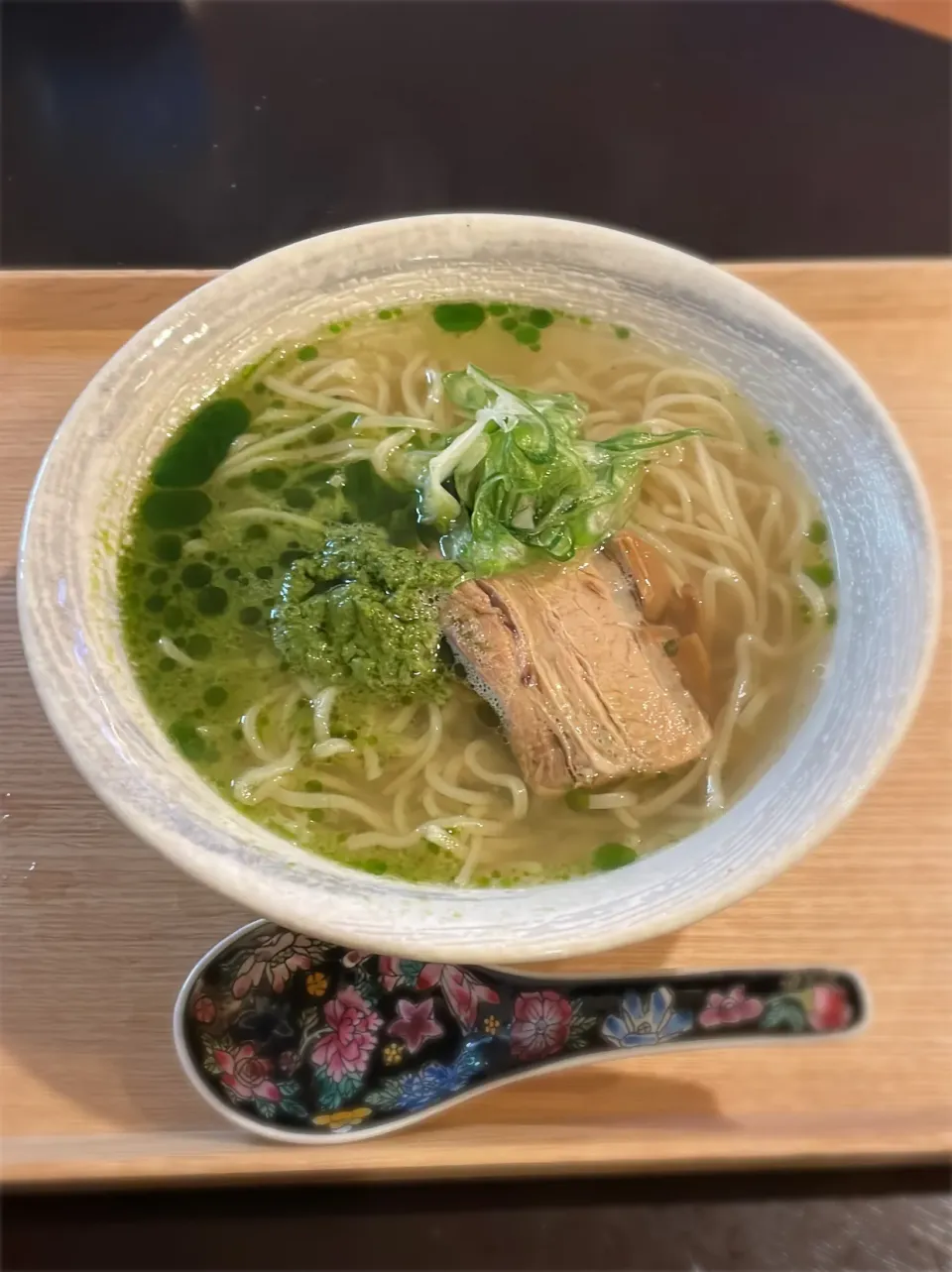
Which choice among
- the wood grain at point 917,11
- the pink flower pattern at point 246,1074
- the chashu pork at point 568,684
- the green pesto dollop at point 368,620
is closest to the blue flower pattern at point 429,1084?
the pink flower pattern at point 246,1074

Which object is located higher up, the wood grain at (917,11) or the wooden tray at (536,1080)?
the wood grain at (917,11)

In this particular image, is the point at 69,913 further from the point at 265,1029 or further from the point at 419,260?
the point at 419,260

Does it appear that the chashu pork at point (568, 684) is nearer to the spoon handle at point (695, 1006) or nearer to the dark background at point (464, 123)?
the spoon handle at point (695, 1006)

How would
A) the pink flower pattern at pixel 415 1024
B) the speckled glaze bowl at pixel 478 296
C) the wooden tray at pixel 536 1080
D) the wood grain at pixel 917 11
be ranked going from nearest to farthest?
the speckled glaze bowl at pixel 478 296 → the wooden tray at pixel 536 1080 → the pink flower pattern at pixel 415 1024 → the wood grain at pixel 917 11

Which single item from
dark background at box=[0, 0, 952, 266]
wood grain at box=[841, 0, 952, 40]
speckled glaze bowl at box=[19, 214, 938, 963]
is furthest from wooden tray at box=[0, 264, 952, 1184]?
wood grain at box=[841, 0, 952, 40]

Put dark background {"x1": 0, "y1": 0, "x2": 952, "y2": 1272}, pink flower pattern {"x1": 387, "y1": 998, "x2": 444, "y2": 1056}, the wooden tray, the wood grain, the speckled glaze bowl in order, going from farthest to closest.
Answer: the wood grain
dark background {"x1": 0, "y1": 0, "x2": 952, "y2": 1272}
pink flower pattern {"x1": 387, "y1": 998, "x2": 444, "y2": 1056}
the wooden tray
the speckled glaze bowl

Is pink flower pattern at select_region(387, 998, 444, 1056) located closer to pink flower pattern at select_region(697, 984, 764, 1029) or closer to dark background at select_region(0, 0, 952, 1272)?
pink flower pattern at select_region(697, 984, 764, 1029)
